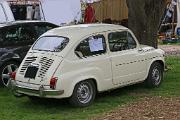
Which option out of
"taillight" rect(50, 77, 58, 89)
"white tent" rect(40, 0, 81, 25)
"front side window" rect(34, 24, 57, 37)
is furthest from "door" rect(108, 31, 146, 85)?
"white tent" rect(40, 0, 81, 25)

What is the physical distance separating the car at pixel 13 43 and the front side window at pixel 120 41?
2546 mm

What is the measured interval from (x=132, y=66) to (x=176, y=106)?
1.78 metres

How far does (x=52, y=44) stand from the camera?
1044 cm

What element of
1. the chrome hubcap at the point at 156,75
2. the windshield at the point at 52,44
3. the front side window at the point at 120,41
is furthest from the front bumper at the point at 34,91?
the chrome hubcap at the point at 156,75

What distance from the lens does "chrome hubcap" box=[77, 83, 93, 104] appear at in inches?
391

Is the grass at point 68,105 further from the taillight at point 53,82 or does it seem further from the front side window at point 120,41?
the front side window at point 120,41

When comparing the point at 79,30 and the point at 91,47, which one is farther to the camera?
the point at 79,30

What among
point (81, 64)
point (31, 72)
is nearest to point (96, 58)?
point (81, 64)

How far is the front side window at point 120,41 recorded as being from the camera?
10.8 metres

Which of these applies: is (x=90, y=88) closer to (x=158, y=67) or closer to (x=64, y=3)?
(x=158, y=67)

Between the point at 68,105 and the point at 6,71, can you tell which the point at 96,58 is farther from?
the point at 6,71

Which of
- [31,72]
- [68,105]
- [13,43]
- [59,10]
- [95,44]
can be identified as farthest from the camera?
[59,10]

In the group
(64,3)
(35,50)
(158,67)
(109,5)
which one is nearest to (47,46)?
(35,50)

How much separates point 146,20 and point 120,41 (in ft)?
8.98
